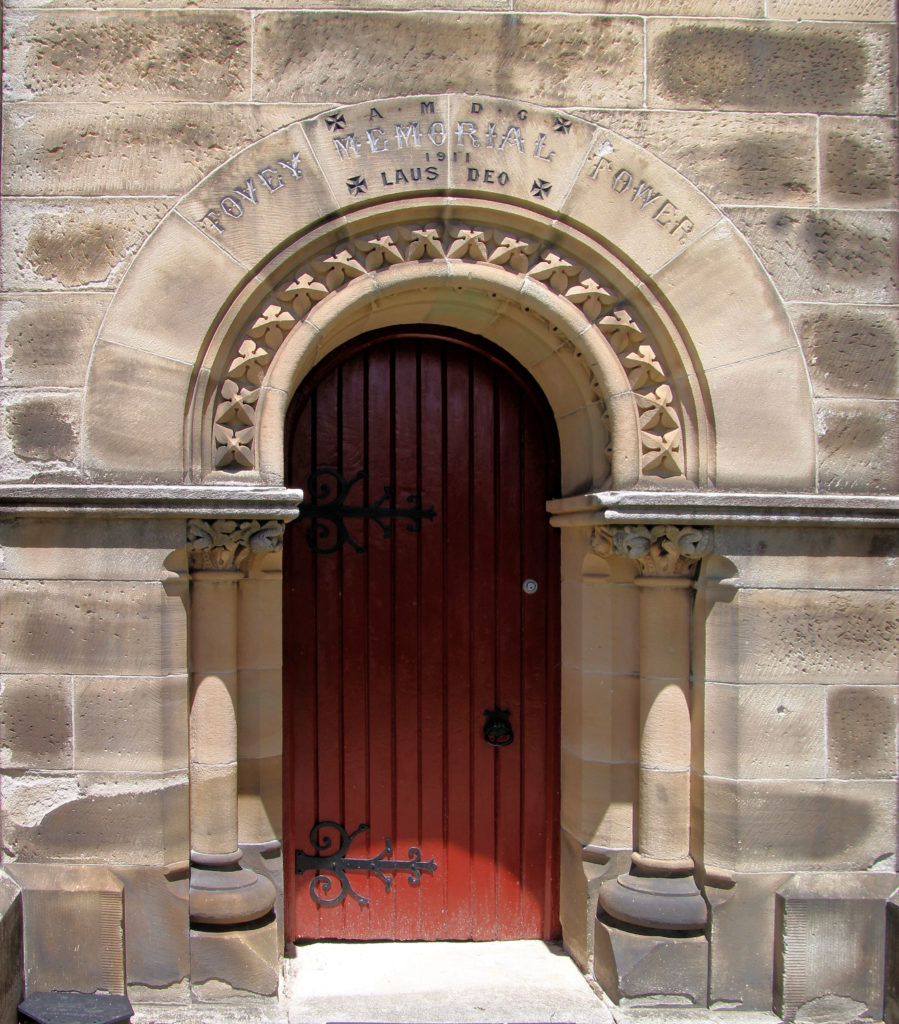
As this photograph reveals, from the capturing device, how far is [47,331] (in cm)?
317

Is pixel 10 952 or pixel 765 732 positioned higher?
pixel 765 732

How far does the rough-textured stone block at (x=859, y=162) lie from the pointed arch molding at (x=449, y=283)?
44cm

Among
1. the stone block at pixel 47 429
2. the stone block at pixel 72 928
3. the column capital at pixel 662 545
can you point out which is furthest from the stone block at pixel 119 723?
the column capital at pixel 662 545

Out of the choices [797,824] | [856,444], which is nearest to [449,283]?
[856,444]

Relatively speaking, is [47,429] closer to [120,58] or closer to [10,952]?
[120,58]

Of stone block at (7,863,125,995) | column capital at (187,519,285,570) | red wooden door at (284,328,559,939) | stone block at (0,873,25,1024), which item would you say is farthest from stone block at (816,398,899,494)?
stone block at (0,873,25,1024)

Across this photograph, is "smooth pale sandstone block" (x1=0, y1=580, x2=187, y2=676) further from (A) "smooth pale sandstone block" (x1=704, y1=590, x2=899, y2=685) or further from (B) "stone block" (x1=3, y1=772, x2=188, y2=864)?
(A) "smooth pale sandstone block" (x1=704, y1=590, x2=899, y2=685)

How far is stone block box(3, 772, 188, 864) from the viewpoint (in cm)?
314

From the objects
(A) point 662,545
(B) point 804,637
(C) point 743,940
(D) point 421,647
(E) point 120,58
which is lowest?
(C) point 743,940

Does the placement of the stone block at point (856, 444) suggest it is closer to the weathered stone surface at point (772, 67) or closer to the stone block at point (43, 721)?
the weathered stone surface at point (772, 67)

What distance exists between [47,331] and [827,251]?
9.23ft

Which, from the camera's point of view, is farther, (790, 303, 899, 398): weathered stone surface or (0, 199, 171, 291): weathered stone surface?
(790, 303, 899, 398): weathered stone surface

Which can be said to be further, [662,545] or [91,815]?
[662,545]

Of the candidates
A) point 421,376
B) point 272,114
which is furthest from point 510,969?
point 272,114
